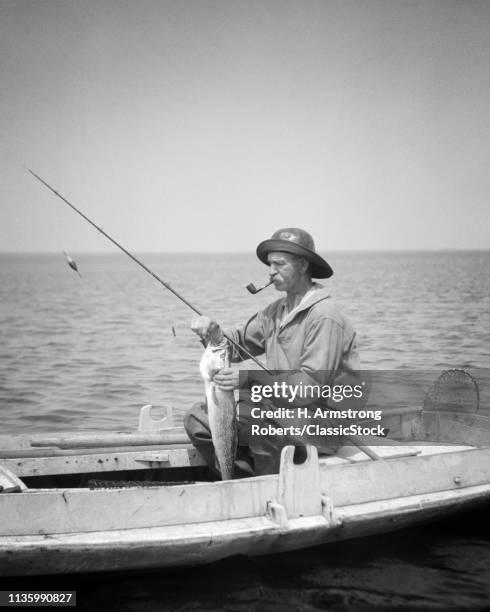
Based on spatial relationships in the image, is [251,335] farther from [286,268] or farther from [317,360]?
[317,360]

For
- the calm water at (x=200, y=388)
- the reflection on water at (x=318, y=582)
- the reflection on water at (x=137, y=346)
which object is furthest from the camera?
the reflection on water at (x=137, y=346)

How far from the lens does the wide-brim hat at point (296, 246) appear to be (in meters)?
5.46

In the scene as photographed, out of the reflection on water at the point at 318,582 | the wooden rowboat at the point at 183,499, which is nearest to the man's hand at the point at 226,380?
the wooden rowboat at the point at 183,499

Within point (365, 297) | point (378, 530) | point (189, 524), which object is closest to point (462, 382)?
point (378, 530)

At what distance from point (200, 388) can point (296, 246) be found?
8.00m

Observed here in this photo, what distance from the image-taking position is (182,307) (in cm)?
3002

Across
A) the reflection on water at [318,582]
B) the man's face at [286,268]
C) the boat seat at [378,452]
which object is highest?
the man's face at [286,268]

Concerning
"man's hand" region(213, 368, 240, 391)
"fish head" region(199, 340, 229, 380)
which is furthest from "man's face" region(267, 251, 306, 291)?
"man's hand" region(213, 368, 240, 391)

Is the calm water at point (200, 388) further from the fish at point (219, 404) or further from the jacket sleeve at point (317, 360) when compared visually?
the jacket sleeve at point (317, 360)

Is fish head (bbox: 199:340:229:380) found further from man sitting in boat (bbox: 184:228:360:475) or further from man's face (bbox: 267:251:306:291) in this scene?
man's face (bbox: 267:251:306:291)

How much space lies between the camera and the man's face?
5535mm

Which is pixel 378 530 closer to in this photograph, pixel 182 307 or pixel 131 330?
pixel 131 330

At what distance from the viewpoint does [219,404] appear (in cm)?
491

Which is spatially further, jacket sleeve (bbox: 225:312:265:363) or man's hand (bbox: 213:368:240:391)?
jacket sleeve (bbox: 225:312:265:363)
